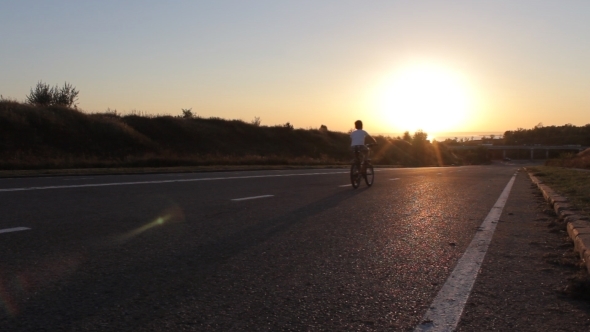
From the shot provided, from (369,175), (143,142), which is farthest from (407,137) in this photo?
(369,175)

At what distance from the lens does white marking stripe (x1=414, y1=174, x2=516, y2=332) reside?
12.7 feet

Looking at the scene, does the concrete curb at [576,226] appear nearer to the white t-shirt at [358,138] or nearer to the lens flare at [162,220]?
the lens flare at [162,220]

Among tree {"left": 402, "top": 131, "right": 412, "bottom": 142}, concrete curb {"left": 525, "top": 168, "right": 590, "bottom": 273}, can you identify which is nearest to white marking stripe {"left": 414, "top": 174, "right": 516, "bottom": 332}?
concrete curb {"left": 525, "top": 168, "right": 590, "bottom": 273}

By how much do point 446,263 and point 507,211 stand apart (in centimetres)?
498

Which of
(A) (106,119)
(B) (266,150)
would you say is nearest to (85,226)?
(A) (106,119)

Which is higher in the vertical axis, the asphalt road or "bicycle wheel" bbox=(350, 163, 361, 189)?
"bicycle wheel" bbox=(350, 163, 361, 189)

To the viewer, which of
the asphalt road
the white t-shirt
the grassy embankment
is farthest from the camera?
the grassy embankment

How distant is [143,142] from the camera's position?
4828cm

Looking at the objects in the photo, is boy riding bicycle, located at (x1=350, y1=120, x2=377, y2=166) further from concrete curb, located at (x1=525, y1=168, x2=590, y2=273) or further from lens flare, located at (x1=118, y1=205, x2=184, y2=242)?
lens flare, located at (x1=118, y1=205, x2=184, y2=242)

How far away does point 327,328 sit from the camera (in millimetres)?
3764

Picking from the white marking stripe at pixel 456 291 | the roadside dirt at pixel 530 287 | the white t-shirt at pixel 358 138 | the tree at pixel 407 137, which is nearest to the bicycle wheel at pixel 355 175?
the white t-shirt at pixel 358 138

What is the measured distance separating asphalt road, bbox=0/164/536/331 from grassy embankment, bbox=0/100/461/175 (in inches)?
791

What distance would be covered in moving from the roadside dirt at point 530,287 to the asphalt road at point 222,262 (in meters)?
0.37

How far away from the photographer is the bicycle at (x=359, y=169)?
15.3 metres
